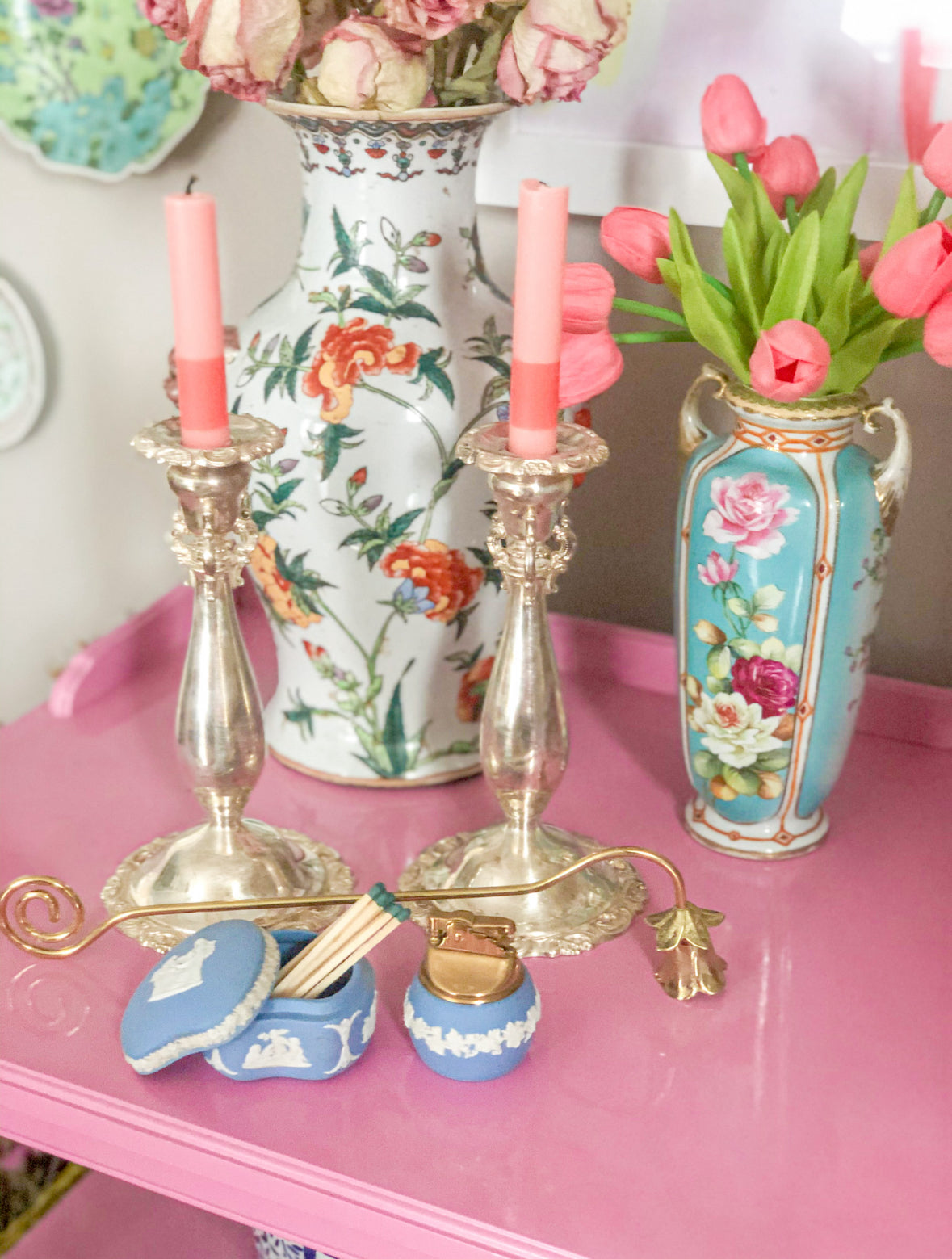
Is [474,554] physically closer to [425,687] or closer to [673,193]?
[425,687]

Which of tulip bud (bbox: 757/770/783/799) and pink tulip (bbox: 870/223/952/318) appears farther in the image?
tulip bud (bbox: 757/770/783/799)

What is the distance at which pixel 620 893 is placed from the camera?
28.7 inches

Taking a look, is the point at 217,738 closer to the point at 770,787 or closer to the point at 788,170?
the point at 770,787

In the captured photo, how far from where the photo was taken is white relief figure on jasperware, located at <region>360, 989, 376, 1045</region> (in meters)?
0.60

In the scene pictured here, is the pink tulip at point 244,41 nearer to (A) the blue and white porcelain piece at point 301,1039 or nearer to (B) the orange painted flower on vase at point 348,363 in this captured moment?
(B) the orange painted flower on vase at point 348,363

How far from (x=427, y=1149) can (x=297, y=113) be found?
19.9 inches

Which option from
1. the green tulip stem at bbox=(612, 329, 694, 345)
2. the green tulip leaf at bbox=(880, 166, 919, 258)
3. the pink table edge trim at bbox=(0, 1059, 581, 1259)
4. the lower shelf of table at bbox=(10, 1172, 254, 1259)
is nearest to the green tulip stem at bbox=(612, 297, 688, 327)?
the green tulip stem at bbox=(612, 329, 694, 345)

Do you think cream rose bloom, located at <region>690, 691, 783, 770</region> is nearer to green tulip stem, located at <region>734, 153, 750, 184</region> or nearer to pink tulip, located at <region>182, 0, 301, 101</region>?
green tulip stem, located at <region>734, 153, 750, 184</region>

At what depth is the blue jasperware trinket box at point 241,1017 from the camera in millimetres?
569

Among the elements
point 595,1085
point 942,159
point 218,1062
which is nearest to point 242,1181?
point 218,1062

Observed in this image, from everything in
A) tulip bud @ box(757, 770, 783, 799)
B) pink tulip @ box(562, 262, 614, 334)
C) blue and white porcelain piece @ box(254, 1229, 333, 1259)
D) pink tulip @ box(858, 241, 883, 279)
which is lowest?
blue and white porcelain piece @ box(254, 1229, 333, 1259)

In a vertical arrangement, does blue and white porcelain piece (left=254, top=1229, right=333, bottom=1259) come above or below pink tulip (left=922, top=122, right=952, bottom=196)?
below

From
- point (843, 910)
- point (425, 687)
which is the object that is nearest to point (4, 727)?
point (425, 687)

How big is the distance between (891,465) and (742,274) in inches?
5.0
